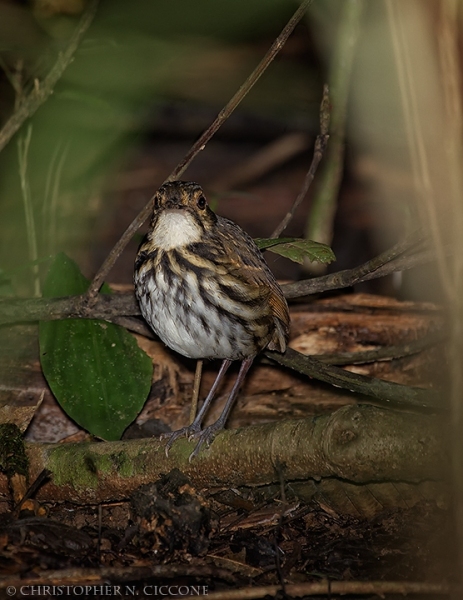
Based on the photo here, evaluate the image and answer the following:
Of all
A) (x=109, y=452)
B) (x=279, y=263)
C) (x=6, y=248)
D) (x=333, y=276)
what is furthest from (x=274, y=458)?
(x=6, y=248)

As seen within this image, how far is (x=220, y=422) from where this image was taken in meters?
4.71

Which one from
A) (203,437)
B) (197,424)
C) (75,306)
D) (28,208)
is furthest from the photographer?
(28,208)

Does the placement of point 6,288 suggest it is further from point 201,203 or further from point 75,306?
point 201,203

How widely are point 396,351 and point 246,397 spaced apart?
98 centimetres

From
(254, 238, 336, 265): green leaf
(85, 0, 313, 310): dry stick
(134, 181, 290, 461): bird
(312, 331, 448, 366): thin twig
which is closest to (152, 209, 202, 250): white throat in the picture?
(134, 181, 290, 461): bird

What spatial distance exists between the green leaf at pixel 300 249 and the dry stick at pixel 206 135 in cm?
65

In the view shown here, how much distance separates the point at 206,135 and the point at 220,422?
154 centimetres

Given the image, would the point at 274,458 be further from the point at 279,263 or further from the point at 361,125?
the point at 361,125

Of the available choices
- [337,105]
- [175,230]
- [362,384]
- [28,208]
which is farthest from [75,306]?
[337,105]

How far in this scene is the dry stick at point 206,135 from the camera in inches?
162

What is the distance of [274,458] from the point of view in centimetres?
400

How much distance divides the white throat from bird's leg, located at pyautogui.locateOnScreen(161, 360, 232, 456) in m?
0.96

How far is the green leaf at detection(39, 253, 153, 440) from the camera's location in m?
4.56

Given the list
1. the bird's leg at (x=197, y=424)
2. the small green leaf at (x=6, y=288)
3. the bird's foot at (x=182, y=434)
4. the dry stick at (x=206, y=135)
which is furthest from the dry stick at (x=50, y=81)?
the bird's foot at (x=182, y=434)
